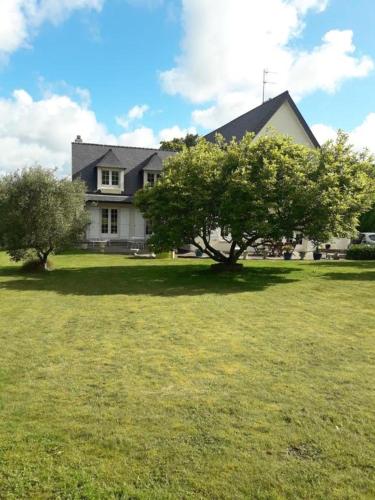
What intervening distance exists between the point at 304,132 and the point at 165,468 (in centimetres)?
3361

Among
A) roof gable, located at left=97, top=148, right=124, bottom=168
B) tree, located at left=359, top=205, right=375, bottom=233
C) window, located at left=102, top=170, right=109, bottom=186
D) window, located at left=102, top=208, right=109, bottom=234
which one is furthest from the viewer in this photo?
tree, located at left=359, top=205, right=375, bottom=233

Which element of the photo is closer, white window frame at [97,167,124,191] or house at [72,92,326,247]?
house at [72,92,326,247]

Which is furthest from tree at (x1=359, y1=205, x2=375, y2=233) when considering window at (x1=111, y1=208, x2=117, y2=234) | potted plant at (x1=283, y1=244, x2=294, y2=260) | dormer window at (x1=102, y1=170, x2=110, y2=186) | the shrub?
dormer window at (x1=102, y1=170, x2=110, y2=186)

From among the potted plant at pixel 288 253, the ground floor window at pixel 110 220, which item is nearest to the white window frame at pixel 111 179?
the ground floor window at pixel 110 220

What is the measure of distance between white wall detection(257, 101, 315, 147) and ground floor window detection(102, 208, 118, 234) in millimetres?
13713

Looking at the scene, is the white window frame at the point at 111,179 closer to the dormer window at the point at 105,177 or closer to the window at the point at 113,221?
the dormer window at the point at 105,177

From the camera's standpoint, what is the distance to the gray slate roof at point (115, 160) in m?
32.9

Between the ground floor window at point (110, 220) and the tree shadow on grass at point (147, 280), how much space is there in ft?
37.3

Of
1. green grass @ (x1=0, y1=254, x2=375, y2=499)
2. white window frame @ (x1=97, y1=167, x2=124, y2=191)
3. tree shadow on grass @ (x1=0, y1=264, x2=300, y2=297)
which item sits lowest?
green grass @ (x1=0, y1=254, x2=375, y2=499)

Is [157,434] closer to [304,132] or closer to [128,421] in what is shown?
[128,421]

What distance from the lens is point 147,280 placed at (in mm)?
17250

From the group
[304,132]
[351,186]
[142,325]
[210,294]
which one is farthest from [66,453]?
[304,132]

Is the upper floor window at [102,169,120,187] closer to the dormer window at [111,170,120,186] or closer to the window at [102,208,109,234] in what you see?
the dormer window at [111,170,120,186]

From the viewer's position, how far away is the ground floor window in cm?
3231
